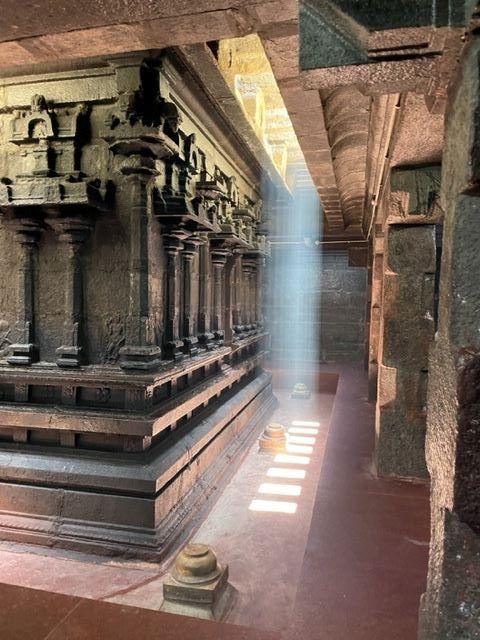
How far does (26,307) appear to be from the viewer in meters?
4.54

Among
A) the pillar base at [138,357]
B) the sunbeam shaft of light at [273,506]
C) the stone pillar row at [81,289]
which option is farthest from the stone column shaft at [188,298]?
the sunbeam shaft of light at [273,506]

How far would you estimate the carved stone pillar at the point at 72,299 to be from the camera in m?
4.37

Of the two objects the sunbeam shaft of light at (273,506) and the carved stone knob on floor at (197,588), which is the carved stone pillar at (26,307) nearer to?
the carved stone knob on floor at (197,588)

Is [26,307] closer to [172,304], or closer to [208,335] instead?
[172,304]

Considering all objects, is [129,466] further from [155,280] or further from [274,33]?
→ [274,33]

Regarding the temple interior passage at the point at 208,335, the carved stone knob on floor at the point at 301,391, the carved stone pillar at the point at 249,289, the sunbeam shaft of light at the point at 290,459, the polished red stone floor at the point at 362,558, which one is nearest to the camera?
the temple interior passage at the point at 208,335

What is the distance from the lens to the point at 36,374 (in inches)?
172

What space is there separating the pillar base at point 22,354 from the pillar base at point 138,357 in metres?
0.90

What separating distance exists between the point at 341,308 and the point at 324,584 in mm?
13019

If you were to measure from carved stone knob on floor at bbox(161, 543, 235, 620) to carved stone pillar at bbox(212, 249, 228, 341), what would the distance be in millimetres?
3770

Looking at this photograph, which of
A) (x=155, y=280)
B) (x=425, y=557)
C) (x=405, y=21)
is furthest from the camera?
(x=155, y=280)

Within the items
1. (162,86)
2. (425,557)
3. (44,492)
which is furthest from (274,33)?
(44,492)

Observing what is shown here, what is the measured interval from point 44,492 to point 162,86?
3.88 meters

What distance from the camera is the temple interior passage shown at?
1448 mm
